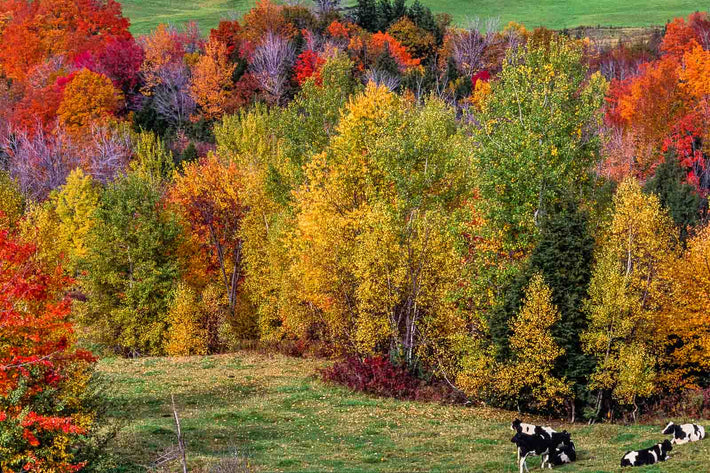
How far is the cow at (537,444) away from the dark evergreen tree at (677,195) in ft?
120

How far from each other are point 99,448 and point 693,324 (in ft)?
109

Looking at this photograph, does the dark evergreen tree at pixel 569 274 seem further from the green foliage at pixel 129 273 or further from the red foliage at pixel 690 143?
the red foliage at pixel 690 143

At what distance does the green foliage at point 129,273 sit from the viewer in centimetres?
6856

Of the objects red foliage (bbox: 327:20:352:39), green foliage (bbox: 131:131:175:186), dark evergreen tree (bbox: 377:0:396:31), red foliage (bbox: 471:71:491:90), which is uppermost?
dark evergreen tree (bbox: 377:0:396:31)

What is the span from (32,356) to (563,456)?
19.4 m

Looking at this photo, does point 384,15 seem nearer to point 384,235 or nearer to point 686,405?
point 384,235

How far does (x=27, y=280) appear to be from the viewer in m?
26.9

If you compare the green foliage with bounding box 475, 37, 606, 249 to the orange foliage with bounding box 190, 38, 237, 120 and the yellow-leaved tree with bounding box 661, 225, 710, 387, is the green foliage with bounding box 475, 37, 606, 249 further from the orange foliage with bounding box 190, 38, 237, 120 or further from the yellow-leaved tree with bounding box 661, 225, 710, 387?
the orange foliage with bounding box 190, 38, 237, 120

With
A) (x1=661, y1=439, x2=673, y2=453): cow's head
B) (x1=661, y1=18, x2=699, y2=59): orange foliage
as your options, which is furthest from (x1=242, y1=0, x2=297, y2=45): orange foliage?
(x1=661, y1=439, x2=673, y2=453): cow's head

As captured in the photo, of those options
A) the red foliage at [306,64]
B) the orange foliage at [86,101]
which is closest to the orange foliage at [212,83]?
the red foliage at [306,64]

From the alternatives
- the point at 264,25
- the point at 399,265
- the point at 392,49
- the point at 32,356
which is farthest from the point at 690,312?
the point at 264,25

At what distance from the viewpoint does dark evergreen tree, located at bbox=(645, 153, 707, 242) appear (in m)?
68.1

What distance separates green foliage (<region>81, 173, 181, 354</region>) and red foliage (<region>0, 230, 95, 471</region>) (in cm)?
4115

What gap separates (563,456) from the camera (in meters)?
31.0
